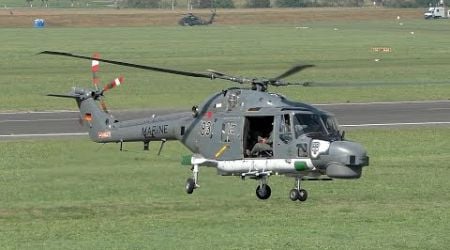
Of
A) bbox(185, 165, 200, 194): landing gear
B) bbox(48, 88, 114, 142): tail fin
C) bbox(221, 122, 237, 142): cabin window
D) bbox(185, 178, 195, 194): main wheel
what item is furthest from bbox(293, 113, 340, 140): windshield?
bbox(48, 88, 114, 142): tail fin

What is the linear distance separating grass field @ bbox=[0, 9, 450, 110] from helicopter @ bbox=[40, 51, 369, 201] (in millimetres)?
10862

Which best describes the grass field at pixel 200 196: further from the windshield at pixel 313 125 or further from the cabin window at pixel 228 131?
the cabin window at pixel 228 131

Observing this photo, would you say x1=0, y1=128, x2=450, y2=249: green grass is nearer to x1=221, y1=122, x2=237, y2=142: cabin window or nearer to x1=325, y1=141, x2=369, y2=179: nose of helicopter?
x1=325, y1=141, x2=369, y2=179: nose of helicopter

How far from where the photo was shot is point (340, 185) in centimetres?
3769

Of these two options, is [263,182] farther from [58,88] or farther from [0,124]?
[58,88]

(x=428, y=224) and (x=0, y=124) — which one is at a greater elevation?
(x=428, y=224)

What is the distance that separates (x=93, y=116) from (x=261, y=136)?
7.08m

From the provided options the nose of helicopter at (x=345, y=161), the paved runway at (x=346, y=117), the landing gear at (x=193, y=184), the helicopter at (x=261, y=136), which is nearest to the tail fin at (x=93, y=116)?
the helicopter at (x=261, y=136)

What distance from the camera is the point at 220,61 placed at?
96.2 m

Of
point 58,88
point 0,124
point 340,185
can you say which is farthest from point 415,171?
point 58,88

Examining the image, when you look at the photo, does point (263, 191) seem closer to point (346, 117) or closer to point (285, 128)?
point (285, 128)

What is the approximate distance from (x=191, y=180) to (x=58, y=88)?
1661 inches

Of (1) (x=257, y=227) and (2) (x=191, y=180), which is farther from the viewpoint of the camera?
(2) (x=191, y=180)

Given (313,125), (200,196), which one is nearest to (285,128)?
(313,125)
